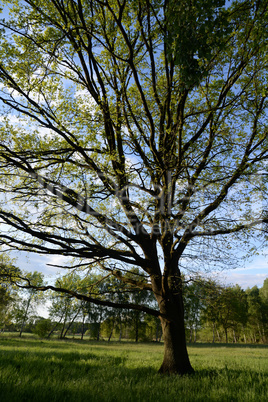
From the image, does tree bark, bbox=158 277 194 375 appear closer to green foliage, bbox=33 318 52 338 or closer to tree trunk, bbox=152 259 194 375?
tree trunk, bbox=152 259 194 375

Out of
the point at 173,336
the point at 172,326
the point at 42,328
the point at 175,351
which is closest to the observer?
the point at 175,351

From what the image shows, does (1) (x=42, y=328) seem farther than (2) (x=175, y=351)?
Yes

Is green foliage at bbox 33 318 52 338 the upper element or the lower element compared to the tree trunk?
lower

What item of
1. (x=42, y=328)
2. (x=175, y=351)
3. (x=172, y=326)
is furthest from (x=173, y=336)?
(x=42, y=328)

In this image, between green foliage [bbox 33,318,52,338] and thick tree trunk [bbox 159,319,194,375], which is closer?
thick tree trunk [bbox 159,319,194,375]

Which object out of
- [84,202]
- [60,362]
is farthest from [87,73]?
[60,362]

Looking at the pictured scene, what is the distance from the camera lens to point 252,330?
65188mm

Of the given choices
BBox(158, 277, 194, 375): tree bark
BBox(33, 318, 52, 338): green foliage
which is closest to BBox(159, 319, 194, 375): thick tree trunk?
BBox(158, 277, 194, 375): tree bark

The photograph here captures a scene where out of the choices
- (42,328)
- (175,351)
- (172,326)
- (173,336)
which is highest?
(172,326)

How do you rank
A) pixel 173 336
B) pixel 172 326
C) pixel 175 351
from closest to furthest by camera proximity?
pixel 175 351
pixel 173 336
pixel 172 326

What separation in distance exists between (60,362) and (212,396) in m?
6.17

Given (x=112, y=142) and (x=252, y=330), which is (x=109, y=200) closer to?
(x=112, y=142)

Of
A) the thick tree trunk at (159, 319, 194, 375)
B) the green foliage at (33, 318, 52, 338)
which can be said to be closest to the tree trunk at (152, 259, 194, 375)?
the thick tree trunk at (159, 319, 194, 375)

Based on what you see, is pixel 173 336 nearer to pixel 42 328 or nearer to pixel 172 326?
pixel 172 326
